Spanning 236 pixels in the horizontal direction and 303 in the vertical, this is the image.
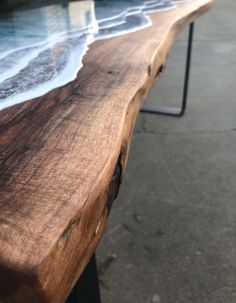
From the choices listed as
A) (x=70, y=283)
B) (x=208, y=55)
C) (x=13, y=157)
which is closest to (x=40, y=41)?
(x=13, y=157)

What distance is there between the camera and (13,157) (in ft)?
1.36

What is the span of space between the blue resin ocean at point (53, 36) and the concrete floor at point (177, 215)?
0.58m

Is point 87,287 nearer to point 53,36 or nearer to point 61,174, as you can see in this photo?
point 61,174

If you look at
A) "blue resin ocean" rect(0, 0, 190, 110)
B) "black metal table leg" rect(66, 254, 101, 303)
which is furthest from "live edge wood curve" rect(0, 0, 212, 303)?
"black metal table leg" rect(66, 254, 101, 303)

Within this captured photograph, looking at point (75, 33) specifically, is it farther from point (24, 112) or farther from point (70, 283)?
point (70, 283)

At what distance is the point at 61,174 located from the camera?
0.38 m

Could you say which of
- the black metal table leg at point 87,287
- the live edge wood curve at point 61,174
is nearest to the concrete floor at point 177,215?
the black metal table leg at point 87,287

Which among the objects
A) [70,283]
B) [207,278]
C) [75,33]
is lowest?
[207,278]

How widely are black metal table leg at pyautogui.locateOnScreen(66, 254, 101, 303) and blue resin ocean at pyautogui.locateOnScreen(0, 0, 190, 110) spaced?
0.29m

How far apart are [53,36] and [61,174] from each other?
582mm

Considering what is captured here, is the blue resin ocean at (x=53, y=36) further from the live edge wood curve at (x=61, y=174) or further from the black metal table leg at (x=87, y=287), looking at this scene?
the black metal table leg at (x=87, y=287)

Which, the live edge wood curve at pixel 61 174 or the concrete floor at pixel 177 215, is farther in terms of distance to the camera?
the concrete floor at pixel 177 215

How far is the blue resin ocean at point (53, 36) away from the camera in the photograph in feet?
2.06

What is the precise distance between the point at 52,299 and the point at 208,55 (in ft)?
9.19
